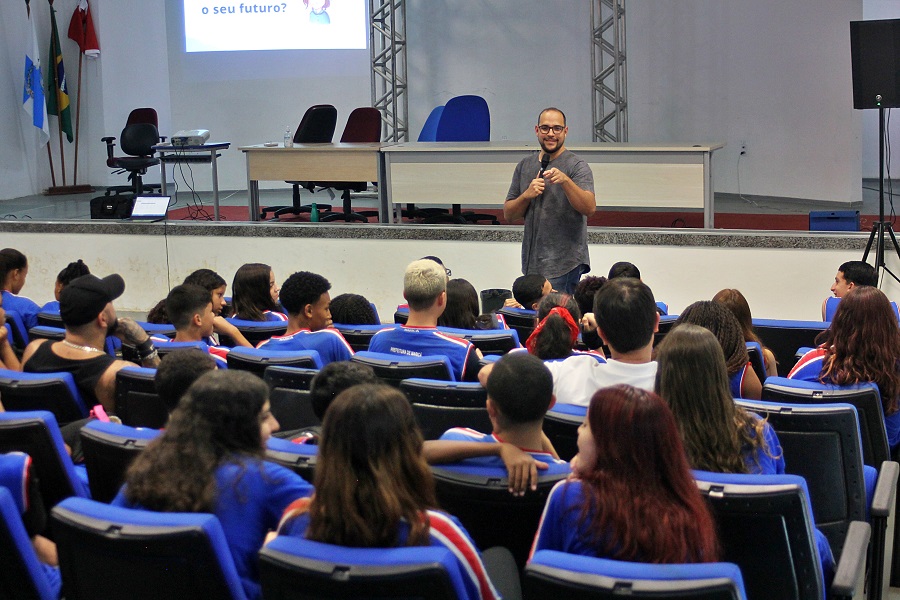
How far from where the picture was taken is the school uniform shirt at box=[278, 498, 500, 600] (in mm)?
1594

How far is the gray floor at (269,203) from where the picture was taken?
8844mm

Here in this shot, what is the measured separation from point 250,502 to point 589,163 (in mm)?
5402

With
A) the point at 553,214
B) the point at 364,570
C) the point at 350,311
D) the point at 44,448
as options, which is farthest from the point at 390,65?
the point at 364,570

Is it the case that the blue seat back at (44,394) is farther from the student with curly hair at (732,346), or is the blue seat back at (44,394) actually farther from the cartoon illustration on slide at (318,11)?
the cartoon illustration on slide at (318,11)

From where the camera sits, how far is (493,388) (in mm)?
2049

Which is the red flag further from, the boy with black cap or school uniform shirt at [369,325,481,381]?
school uniform shirt at [369,325,481,381]

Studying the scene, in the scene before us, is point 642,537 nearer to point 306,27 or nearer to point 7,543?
point 7,543

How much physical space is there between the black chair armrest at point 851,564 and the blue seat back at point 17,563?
1.59 meters

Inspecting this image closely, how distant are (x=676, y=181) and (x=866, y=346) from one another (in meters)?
3.92

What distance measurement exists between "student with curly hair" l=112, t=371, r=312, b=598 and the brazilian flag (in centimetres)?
1092

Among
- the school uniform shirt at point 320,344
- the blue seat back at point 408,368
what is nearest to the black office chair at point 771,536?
the blue seat back at point 408,368

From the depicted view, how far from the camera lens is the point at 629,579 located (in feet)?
4.60

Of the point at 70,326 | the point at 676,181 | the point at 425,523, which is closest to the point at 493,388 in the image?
the point at 425,523

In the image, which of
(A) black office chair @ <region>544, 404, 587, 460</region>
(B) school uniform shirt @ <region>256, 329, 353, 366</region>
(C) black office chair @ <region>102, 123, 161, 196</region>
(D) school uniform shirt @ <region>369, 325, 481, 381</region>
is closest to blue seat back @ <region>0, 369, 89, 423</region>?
(B) school uniform shirt @ <region>256, 329, 353, 366</region>
